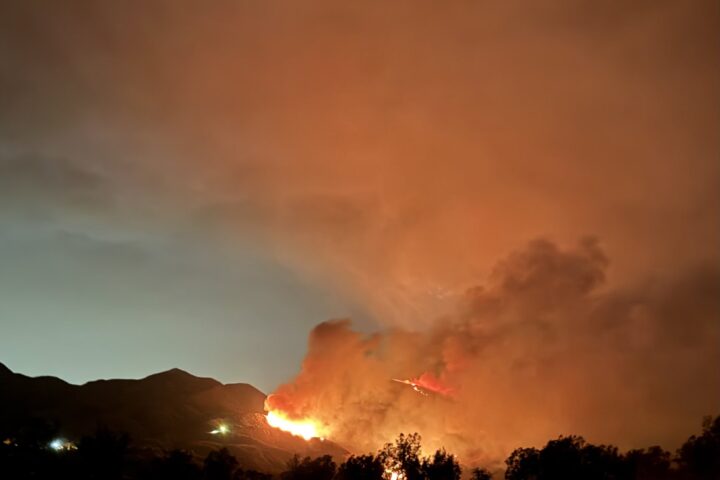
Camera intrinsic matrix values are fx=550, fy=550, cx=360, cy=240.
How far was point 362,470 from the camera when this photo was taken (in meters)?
115

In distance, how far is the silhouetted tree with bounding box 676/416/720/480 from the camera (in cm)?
11381

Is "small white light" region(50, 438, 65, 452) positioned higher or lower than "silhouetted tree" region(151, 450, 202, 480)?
higher

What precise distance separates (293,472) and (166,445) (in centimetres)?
7641

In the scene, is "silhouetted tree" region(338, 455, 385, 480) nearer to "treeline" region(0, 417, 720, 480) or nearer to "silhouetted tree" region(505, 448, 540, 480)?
"treeline" region(0, 417, 720, 480)

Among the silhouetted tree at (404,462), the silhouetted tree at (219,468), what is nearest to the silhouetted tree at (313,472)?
the silhouetted tree at (219,468)

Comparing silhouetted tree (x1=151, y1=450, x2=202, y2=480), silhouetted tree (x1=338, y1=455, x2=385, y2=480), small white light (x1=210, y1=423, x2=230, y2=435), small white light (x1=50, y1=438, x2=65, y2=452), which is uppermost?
small white light (x1=210, y1=423, x2=230, y2=435)

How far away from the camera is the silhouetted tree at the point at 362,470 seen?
113688 millimetres

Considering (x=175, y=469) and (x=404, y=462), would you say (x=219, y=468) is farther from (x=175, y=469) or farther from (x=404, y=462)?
(x=404, y=462)

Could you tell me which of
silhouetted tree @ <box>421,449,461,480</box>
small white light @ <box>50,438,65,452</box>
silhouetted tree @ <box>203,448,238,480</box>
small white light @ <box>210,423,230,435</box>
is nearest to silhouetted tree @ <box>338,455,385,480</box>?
silhouetted tree @ <box>421,449,461,480</box>

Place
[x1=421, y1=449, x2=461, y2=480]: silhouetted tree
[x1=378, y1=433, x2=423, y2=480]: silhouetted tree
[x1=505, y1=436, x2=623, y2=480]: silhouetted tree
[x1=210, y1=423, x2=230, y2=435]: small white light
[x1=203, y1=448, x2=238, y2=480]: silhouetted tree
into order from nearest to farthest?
[x1=505, y1=436, x2=623, y2=480]: silhouetted tree
[x1=421, y1=449, x2=461, y2=480]: silhouetted tree
[x1=203, y1=448, x2=238, y2=480]: silhouetted tree
[x1=378, y1=433, x2=423, y2=480]: silhouetted tree
[x1=210, y1=423, x2=230, y2=435]: small white light

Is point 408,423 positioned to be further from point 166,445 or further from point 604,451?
point 604,451

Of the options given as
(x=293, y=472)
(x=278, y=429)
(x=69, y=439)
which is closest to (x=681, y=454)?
(x=293, y=472)

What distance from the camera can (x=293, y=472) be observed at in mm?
117375

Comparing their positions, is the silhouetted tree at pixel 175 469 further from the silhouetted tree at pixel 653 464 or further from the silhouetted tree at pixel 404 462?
the silhouetted tree at pixel 653 464
